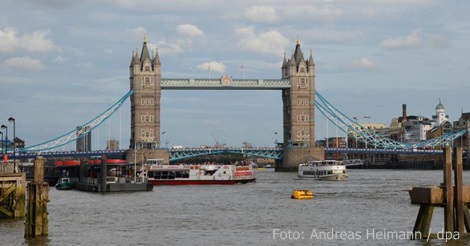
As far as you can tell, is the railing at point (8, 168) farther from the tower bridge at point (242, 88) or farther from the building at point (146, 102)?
the building at point (146, 102)

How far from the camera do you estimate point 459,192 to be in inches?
1161

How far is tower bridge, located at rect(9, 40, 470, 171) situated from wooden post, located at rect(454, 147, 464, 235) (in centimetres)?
11363

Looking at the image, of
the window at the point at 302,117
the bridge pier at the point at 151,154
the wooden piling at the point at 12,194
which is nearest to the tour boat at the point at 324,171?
the bridge pier at the point at 151,154

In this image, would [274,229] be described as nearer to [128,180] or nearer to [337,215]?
[337,215]

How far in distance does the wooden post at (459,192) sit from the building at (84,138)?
124 meters

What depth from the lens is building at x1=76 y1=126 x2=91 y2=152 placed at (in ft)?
498

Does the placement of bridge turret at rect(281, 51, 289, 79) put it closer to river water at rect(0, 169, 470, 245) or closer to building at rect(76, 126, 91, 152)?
building at rect(76, 126, 91, 152)

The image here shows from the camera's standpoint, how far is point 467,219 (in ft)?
101

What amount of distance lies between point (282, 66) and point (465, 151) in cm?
3810

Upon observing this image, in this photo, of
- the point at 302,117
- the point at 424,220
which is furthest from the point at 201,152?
the point at 424,220

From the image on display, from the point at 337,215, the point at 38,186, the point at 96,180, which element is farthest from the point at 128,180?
the point at 38,186

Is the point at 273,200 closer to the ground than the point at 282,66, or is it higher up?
closer to the ground

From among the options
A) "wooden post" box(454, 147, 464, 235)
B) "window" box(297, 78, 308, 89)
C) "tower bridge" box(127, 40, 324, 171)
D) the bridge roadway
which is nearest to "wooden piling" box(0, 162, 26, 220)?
"wooden post" box(454, 147, 464, 235)

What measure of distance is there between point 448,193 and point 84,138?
13464 centimetres
